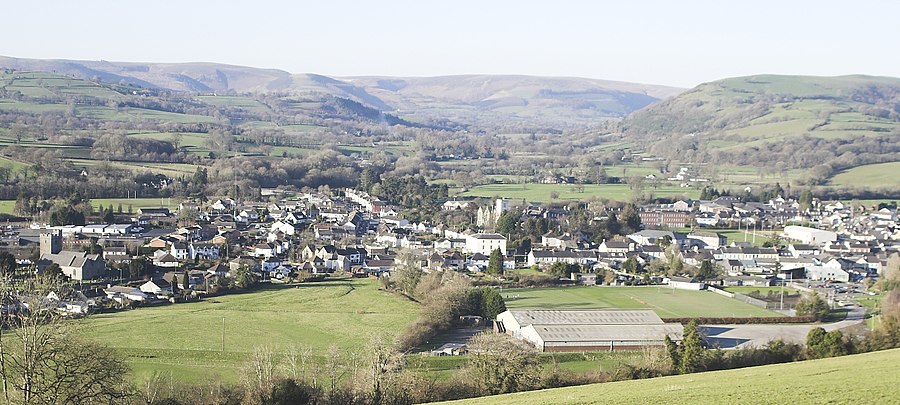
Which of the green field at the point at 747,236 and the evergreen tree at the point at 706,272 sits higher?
the evergreen tree at the point at 706,272

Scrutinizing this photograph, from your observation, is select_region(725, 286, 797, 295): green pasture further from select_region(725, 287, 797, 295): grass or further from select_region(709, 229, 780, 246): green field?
select_region(709, 229, 780, 246): green field

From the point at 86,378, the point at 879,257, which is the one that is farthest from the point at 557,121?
the point at 86,378

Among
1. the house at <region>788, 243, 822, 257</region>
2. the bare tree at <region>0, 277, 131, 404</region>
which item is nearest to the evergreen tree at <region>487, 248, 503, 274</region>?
the house at <region>788, 243, 822, 257</region>

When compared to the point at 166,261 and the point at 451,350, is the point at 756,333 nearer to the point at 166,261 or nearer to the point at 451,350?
the point at 451,350

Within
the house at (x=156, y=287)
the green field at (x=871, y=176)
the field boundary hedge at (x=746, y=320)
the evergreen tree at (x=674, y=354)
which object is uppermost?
the green field at (x=871, y=176)

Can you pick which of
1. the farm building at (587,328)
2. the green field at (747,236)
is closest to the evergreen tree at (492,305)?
the farm building at (587,328)

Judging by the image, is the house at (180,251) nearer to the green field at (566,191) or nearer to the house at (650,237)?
the house at (650,237)
